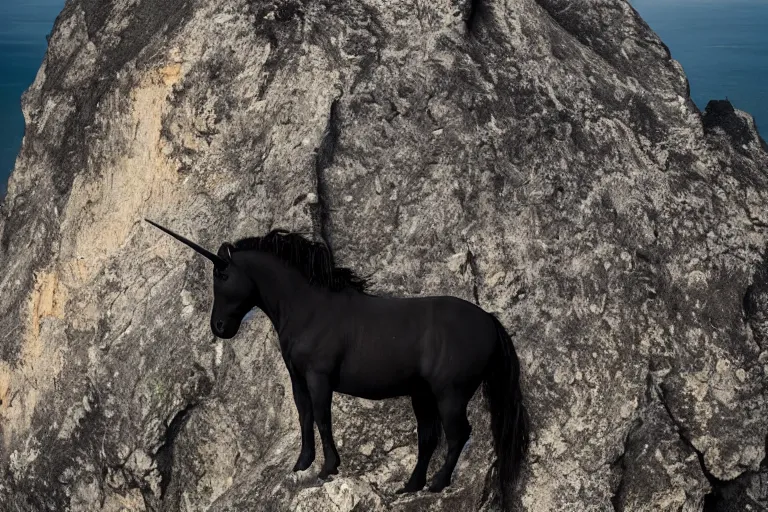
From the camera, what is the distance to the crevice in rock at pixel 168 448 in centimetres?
646

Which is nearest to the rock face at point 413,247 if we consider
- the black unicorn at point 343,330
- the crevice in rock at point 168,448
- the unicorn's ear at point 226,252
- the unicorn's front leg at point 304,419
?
the crevice in rock at point 168,448

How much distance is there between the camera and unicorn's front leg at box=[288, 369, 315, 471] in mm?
5383

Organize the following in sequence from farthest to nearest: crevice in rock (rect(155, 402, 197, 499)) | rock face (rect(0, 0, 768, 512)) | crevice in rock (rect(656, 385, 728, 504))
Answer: crevice in rock (rect(155, 402, 197, 499)) < crevice in rock (rect(656, 385, 728, 504)) < rock face (rect(0, 0, 768, 512))

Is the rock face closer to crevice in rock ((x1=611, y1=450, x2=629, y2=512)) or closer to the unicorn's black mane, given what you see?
crevice in rock ((x1=611, y1=450, x2=629, y2=512))

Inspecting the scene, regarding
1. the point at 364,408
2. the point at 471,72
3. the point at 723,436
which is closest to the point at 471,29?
the point at 471,72

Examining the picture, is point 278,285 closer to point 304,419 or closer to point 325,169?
A: point 304,419

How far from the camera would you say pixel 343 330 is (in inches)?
209

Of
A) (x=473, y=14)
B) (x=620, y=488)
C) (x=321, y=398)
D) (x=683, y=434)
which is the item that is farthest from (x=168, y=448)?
(x=473, y=14)

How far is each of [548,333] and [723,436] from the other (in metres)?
1.31

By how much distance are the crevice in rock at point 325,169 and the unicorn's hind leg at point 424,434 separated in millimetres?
1158

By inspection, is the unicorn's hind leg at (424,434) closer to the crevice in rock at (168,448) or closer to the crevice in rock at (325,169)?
the crevice in rock at (325,169)

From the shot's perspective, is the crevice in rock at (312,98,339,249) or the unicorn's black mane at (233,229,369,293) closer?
the unicorn's black mane at (233,229,369,293)

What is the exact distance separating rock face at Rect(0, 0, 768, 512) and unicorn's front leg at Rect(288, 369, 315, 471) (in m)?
0.26

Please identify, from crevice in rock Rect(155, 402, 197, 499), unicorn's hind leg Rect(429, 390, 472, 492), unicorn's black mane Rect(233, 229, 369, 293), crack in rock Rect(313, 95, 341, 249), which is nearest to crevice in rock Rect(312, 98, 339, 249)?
crack in rock Rect(313, 95, 341, 249)
